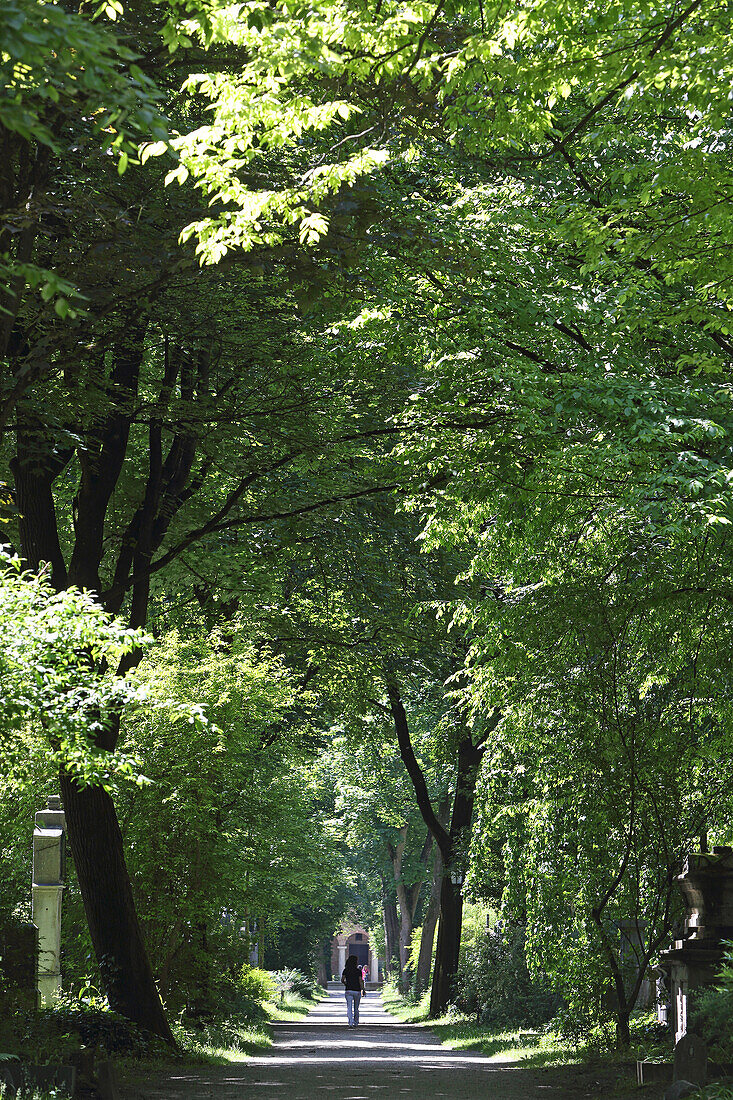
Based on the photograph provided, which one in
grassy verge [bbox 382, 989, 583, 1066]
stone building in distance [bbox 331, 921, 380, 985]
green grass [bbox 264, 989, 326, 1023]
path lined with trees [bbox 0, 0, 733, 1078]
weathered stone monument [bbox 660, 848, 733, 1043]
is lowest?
stone building in distance [bbox 331, 921, 380, 985]

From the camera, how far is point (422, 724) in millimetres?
33656

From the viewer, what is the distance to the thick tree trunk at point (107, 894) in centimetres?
1362

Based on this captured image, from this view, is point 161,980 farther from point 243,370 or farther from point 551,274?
point 551,274

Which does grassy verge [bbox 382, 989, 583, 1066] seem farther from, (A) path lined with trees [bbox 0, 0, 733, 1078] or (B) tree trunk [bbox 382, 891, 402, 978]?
(B) tree trunk [bbox 382, 891, 402, 978]

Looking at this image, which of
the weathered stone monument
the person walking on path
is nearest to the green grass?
the person walking on path

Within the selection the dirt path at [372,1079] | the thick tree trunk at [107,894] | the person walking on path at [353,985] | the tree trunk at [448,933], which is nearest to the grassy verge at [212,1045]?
the dirt path at [372,1079]

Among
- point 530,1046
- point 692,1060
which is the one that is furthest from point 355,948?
point 692,1060

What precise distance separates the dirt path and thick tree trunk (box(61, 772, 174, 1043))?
111cm

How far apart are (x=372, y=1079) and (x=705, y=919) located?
205 inches

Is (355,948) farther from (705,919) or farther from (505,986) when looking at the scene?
(705,919)

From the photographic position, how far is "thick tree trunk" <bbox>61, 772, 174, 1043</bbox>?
13.6 m

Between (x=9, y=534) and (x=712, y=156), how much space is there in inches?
416

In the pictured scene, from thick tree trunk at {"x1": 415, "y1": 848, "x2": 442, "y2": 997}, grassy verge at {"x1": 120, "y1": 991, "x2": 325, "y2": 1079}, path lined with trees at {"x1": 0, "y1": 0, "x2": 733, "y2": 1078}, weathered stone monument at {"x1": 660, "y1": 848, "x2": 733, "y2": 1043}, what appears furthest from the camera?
thick tree trunk at {"x1": 415, "y1": 848, "x2": 442, "y2": 997}

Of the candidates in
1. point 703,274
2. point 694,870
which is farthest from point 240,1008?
point 703,274
